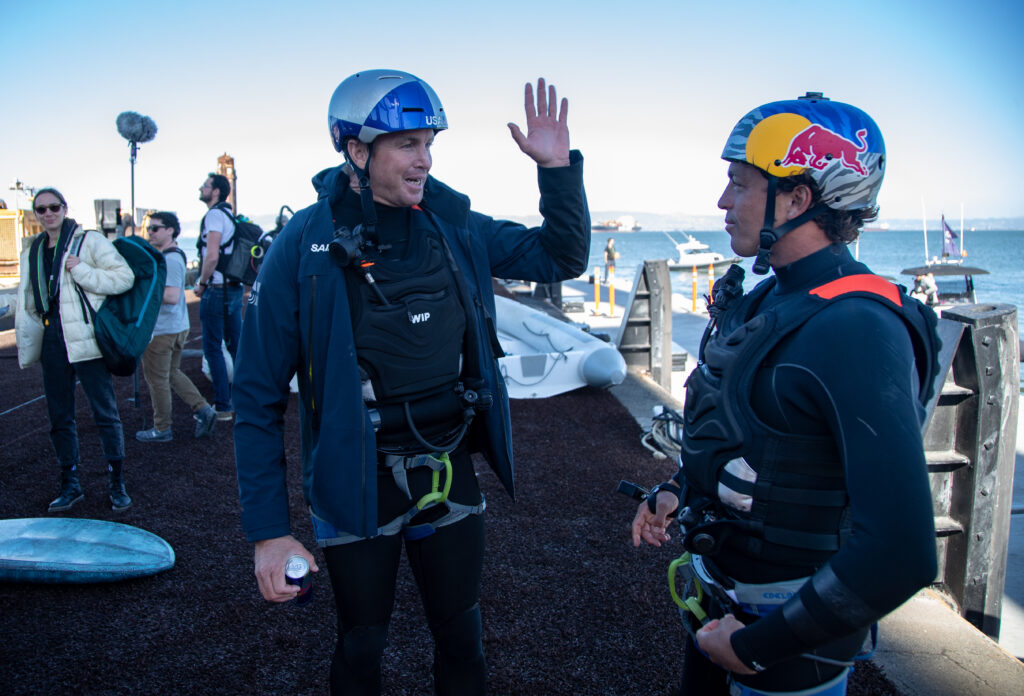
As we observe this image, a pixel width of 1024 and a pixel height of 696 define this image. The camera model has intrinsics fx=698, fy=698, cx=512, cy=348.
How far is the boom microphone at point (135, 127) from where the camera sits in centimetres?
1270

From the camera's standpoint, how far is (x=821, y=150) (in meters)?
1.67

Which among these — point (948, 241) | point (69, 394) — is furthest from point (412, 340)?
point (948, 241)

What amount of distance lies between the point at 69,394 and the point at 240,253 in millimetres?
2350

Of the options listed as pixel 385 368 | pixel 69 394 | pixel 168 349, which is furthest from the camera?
pixel 168 349

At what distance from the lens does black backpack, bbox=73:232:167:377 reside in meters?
4.94

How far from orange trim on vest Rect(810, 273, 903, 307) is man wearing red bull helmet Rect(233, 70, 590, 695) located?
3.31 ft

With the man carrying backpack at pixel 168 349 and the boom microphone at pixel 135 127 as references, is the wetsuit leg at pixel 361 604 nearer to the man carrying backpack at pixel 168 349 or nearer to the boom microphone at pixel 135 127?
the man carrying backpack at pixel 168 349

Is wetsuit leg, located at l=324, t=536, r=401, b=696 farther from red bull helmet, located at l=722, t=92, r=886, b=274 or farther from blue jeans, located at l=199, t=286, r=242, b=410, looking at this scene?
blue jeans, located at l=199, t=286, r=242, b=410

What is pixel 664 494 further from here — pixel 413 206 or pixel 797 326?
pixel 413 206

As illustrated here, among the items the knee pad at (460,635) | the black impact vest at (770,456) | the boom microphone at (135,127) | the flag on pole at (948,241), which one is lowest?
the knee pad at (460,635)

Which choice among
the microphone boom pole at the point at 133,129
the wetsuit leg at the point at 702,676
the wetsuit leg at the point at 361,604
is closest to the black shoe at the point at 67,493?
the wetsuit leg at the point at 361,604

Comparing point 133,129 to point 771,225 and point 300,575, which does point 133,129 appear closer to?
point 300,575

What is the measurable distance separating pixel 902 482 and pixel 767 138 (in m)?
0.88

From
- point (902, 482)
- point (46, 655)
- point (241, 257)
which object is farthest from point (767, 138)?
point (241, 257)
